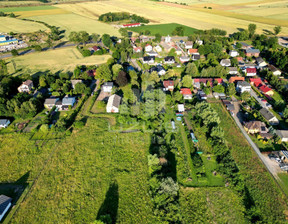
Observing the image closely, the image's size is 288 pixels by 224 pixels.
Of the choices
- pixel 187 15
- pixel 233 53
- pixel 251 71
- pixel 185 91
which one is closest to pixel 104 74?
pixel 185 91

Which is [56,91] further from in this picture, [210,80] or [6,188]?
[210,80]

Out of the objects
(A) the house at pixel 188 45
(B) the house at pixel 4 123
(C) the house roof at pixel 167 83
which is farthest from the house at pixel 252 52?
(B) the house at pixel 4 123

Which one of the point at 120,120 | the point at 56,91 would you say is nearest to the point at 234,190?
the point at 120,120

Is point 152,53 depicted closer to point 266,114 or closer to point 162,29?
point 162,29

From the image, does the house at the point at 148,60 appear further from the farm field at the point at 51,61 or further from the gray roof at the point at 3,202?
the gray roof at the point at 3,202

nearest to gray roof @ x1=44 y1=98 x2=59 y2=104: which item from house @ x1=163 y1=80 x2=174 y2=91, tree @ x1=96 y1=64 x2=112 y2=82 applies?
tree @ x1=96 y1=64 x2=112 y2=82

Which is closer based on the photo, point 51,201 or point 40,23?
point 51,201
